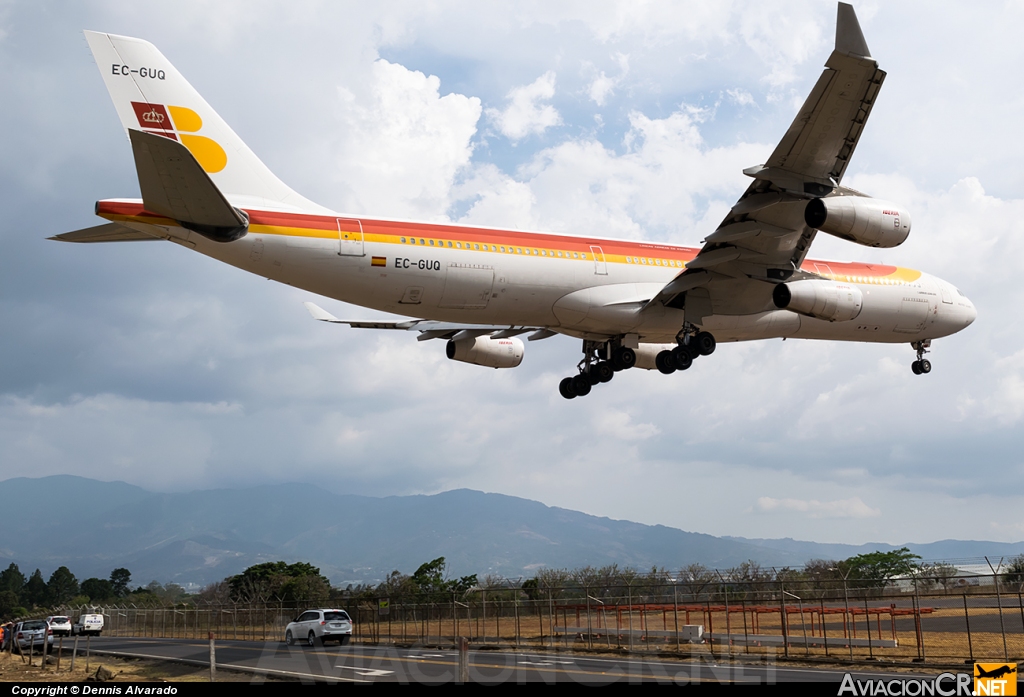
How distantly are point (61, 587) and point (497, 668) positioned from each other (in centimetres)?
13069

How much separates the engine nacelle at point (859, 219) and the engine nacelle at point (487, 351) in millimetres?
10920

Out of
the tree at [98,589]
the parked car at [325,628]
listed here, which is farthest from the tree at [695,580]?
the tree at [98,589]

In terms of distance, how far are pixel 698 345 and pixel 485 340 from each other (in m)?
6.89

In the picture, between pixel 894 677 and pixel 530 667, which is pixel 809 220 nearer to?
pixel 894 677

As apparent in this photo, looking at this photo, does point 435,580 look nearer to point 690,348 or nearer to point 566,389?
point 566,389

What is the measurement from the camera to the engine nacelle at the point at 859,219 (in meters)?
20.0

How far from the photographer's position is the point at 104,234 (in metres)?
19.2

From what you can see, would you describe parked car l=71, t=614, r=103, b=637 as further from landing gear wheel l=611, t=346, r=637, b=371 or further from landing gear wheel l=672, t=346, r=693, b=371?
landing gear wheel l=672, t=346, r=693, b=371

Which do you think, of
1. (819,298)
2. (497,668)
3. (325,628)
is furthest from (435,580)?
(819,298)

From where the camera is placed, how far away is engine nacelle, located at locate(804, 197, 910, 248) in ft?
65.8

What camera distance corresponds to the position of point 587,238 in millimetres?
23656

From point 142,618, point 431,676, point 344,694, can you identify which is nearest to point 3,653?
point 142,618

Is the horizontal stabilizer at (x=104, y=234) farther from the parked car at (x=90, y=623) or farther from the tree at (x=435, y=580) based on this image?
the tree at (x=435, y=580)

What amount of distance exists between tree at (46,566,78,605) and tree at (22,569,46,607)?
829mm
